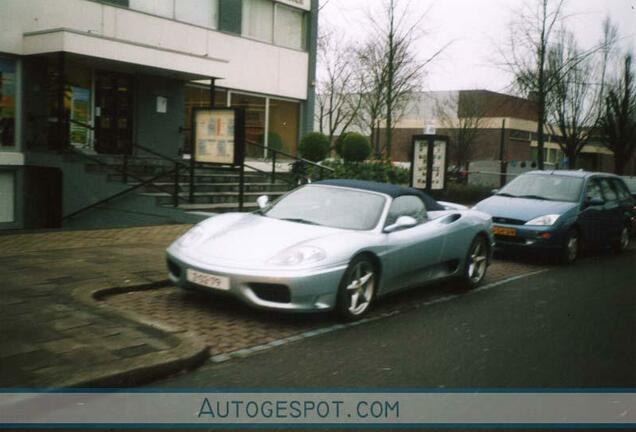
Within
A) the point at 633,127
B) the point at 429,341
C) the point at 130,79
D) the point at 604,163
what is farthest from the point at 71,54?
the point at 604,163

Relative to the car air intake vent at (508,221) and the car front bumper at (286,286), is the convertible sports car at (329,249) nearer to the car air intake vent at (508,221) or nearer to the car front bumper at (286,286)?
the car front bumper at (286,286)

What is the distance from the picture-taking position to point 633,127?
33.0 m

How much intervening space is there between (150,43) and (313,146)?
634 cm

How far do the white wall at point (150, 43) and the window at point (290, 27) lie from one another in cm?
35

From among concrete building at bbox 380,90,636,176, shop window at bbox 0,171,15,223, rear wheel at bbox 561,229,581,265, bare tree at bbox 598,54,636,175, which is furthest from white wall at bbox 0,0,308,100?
concrete building at bbox 380,90,636,176

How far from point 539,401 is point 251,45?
1783 cm

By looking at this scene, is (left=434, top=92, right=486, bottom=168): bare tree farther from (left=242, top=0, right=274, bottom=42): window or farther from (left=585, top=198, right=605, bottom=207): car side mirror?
(left=585, top=198, right=605, bottom=207): car side mirror

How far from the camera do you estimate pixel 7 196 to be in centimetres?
1487

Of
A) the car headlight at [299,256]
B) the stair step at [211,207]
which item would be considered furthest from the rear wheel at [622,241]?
the car headlight at [299,256]

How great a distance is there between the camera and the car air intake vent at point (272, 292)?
19.0 feet

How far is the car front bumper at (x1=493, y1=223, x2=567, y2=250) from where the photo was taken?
10.5 metres

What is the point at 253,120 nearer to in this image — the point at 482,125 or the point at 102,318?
the point at 102,318

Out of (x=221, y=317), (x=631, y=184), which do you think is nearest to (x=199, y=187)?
(x=221, y=317)

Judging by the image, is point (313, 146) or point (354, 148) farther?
point (354, 148)
